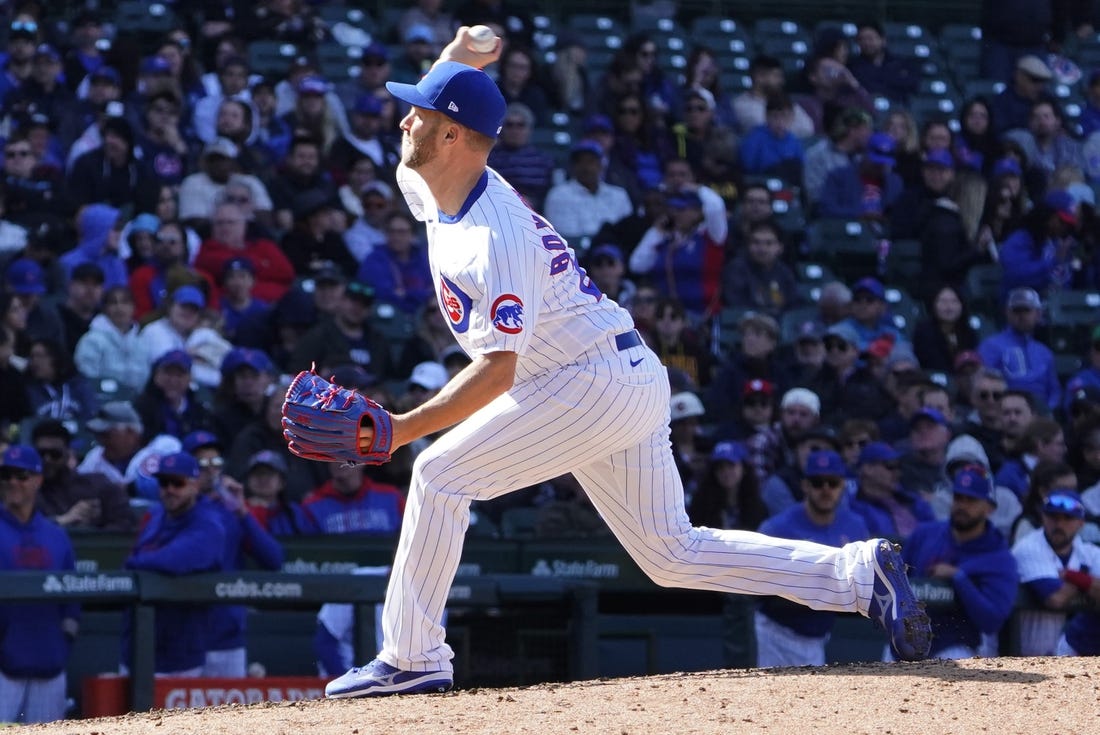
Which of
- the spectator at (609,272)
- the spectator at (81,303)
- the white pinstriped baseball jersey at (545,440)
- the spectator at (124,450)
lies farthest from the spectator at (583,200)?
the white pinstriped baseball jersey at (545,440)

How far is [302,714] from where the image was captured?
14.0 feet

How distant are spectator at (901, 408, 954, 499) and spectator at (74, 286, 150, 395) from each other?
379 centimetres

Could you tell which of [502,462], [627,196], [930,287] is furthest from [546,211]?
[502,462]

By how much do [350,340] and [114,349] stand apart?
45.5 inches

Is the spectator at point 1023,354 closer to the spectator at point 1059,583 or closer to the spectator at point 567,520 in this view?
the spectator at point 1059,583

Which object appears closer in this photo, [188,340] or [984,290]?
[188,340]

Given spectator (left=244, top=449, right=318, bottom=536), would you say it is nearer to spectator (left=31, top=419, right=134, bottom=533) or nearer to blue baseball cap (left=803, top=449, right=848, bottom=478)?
spectator (left=31, top=419, right=134, bottom=533)

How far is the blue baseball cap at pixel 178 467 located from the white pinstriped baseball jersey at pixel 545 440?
8.50ft

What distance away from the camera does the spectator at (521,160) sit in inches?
419

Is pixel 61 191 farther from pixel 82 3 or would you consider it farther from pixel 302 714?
pixel 302 714

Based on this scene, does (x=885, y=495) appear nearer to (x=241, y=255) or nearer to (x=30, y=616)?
(x=241, y=255)

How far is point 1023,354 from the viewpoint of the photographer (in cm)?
1044

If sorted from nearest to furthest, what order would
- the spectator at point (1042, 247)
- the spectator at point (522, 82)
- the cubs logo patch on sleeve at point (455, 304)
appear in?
1. the cubs logo patch on sleeve at point (455, 304)
2. the spectator at point (1042, 247)
3. the spectator at point (522, 82)

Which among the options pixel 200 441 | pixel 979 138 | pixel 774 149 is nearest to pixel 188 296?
pixel 200 441
